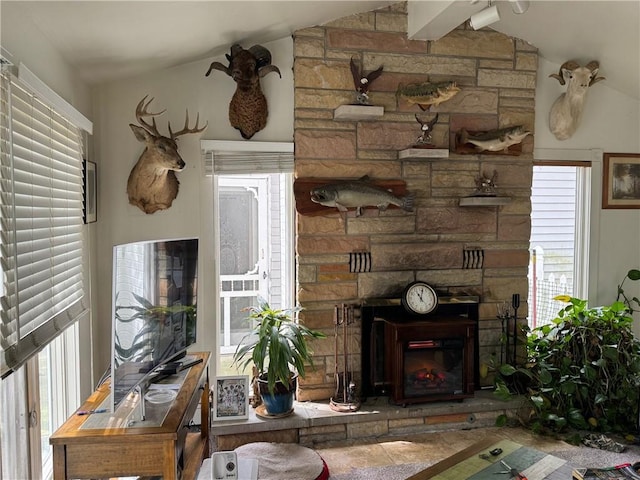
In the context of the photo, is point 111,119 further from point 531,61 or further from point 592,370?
point 592,370

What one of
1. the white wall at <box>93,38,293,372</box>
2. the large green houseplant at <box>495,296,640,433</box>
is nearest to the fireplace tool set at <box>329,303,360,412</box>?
the white wall at <box>93,38,293,372</box>

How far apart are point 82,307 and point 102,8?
144cm

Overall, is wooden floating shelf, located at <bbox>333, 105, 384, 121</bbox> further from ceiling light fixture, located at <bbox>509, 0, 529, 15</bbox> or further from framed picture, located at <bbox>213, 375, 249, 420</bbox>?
framed picture, located at <bbox>213, 375, 249, 420</bbox>

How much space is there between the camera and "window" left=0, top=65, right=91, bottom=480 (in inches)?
66.9

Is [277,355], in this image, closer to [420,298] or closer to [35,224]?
[420,298]

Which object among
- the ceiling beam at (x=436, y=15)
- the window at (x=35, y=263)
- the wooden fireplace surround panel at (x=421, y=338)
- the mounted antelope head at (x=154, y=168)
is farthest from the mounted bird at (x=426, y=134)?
the window at (x=35, y=263)

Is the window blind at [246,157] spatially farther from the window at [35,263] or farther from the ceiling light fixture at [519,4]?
the ceiling light fixture at [519,4]

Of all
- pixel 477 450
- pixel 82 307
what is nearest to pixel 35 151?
pixel 82 307

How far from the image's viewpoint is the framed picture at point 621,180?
A: 410 centimetres

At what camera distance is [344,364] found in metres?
3.48

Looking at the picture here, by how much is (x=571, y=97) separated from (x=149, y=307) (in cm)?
336

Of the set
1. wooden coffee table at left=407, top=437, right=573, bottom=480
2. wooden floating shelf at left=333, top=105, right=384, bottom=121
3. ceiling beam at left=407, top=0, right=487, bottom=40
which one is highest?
ceiling beam at left=407, top=0, right=487, bottom=40

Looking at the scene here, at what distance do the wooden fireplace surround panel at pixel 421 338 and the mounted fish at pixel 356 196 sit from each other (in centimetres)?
80

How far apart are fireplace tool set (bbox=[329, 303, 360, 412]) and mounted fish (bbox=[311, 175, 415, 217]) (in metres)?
0.70
